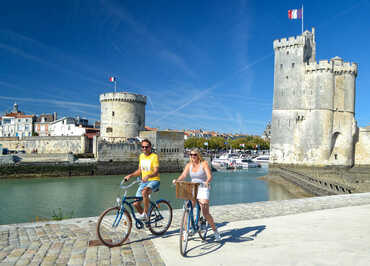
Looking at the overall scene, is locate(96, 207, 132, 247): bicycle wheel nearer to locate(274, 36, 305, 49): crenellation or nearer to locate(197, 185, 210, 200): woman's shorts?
locate(197, 185, 210, 200): woman's shorts

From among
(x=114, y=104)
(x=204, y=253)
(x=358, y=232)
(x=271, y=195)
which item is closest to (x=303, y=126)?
(x=271, y=195)

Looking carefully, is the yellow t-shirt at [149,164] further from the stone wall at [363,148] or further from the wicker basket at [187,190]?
the stone wall at [363,148]

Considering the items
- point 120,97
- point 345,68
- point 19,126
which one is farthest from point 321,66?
point 19,126

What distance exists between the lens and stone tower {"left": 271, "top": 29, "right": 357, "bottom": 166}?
101 ft

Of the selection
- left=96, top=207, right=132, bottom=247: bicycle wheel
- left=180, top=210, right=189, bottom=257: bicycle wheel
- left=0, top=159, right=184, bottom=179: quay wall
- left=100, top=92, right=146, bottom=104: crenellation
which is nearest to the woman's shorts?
left=180, top=210, right=189, bottom=257: bicycle wheel

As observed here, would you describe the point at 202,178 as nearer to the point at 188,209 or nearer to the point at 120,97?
the point at 188,209

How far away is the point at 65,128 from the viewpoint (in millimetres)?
54344

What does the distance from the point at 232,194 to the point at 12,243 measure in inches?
664

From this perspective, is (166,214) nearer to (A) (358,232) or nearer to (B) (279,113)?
(A) (358,232)

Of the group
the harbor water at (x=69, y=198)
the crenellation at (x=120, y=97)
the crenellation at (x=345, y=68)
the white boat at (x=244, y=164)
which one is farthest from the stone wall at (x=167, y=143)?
the crenellation at (x=345, y=68)

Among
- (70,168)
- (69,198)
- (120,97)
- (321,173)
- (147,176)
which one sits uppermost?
(120,97)

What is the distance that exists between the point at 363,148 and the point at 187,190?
34.5 meters

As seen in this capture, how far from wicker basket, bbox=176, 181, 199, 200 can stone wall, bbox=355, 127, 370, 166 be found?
34.1 metres

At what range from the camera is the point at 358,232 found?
539 cm
